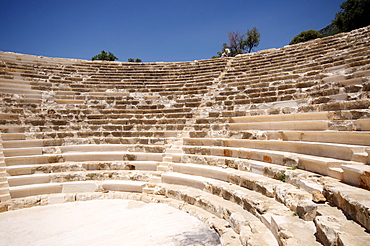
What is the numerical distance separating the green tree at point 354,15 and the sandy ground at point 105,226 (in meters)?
22.4

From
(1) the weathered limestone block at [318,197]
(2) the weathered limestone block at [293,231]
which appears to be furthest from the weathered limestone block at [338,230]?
(1) the weathered limestone block at [318,197]

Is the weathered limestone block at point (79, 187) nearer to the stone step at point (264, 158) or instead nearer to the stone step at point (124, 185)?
the stone step at point (124, 185)

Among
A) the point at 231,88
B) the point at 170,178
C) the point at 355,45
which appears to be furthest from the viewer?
the point at 231,88

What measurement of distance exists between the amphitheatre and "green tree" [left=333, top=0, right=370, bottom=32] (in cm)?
1256

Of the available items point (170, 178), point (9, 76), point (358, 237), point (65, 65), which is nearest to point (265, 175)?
point (170, 178)

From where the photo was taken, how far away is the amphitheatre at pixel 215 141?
11.8 ft

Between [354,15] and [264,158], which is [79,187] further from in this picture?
[354,15]

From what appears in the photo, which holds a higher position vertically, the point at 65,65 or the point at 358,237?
the point at 65,65

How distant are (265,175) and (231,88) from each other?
5.13 m

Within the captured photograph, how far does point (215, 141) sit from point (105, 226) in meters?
3.74

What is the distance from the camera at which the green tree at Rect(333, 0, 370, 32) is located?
774 inches

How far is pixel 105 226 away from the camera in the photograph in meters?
4.60

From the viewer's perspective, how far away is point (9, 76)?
10.4 metres

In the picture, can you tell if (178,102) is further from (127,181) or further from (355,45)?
(355,45)
